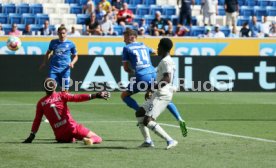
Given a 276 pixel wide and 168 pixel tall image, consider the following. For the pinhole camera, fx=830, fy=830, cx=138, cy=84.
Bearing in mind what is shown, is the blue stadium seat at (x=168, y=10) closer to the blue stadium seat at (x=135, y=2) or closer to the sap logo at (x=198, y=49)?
the blue stadium seat at (x=135, y=2)

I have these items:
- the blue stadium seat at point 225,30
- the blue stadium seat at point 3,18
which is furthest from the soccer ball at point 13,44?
the blue stadium seat at point 225,30

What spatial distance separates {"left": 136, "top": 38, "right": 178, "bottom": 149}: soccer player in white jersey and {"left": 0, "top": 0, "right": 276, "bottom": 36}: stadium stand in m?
18.9

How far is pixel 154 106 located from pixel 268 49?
20.1 m

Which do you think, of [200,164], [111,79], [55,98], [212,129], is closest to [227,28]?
[111,79]

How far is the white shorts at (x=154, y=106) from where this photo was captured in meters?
12.4

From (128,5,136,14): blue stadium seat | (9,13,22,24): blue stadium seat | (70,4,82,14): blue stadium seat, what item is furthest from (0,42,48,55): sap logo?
(128,5,136,14): blue stadium seat

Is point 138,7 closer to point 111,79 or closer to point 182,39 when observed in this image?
point 182,39

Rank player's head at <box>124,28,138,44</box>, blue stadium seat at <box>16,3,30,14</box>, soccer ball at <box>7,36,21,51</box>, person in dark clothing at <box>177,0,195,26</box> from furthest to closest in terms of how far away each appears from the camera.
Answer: person in dark clothing at <box>177,0,195,26</box> → blue stadium seat at <box>16,3,30,14</box> → soccer ball at <box>7,36,21,51</box> → player's head at <box>124,28,138,44</box>

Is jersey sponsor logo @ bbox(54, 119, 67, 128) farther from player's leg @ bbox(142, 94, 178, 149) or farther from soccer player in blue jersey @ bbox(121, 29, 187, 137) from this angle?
soccer player in blue jersey @ bbox(121, 29, 187, 137)

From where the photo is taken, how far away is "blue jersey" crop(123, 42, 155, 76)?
1471 centimetres

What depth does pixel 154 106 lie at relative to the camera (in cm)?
1242

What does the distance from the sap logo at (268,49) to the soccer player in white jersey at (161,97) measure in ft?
64.5

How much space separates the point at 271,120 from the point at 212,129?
2.87m


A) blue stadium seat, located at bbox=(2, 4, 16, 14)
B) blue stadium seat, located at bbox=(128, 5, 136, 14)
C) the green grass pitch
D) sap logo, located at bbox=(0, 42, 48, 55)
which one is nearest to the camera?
the green grass pitch
